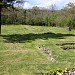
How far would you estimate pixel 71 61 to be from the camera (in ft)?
39.9

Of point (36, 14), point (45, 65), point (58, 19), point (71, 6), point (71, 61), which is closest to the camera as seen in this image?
point (45, 65)

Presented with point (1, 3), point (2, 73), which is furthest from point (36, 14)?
point (2, 73)

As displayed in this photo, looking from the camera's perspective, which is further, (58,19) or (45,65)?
(58,19)

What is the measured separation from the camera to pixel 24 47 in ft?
53.9

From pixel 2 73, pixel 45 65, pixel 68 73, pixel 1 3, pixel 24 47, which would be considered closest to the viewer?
pixel 68 73

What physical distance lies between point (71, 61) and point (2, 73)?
3842 millimetres

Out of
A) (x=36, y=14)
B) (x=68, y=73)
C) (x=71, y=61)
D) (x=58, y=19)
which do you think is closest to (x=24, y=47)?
(x=71, y=61)

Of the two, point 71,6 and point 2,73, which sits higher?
point 71,6

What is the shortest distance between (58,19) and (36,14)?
5443 millimetres

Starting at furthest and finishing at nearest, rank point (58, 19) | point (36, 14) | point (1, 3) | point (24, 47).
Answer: point (36, 14) < point (58, 19) < point (1, 3) < point (24, 47)

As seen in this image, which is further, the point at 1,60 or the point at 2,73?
the point at 1,60

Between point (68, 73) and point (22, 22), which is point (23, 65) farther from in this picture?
point (22, 22)

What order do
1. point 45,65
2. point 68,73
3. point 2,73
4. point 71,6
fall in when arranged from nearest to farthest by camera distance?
point 68,73
point 2,73
point 45,65
point 71,6

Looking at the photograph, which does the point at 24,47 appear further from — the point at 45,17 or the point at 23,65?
the point at 45,17
